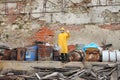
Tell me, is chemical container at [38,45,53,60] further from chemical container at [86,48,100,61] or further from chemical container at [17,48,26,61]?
chemical container at [86,48,100,61]

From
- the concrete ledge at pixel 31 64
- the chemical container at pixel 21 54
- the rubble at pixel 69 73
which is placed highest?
the chemical container at pixel 21 54

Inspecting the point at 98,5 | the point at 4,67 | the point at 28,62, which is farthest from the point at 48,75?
the point at 98,5

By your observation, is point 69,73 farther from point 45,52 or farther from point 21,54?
point 21,54

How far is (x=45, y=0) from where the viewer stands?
13.9m

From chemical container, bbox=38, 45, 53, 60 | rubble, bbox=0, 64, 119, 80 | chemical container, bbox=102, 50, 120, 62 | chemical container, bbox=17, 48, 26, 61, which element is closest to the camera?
rubble, bbox=0, 64, 119, 80

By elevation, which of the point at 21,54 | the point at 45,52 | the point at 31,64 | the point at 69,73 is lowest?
the point at 69,73

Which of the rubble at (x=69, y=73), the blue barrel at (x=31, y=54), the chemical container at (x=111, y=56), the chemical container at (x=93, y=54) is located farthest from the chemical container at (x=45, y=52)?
the chemical container at (x=111, y=56)

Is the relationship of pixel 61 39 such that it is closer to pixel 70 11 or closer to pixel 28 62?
pixel 28 62

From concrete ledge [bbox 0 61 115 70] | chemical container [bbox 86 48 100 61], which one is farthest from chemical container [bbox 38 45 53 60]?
chemical container [bbox 86 48 100 61]

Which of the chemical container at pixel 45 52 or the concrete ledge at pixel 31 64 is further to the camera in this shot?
the chemical container at pixel 45 52

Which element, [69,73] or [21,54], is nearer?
[69,73]

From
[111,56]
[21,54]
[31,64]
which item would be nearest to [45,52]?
[31,64]

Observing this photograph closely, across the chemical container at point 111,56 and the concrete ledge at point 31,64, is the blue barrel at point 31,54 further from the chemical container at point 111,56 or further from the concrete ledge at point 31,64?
the chemical container at point 111,56

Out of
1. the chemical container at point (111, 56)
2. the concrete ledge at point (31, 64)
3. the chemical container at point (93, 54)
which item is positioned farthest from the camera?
the chemical container at point (93, 54)
